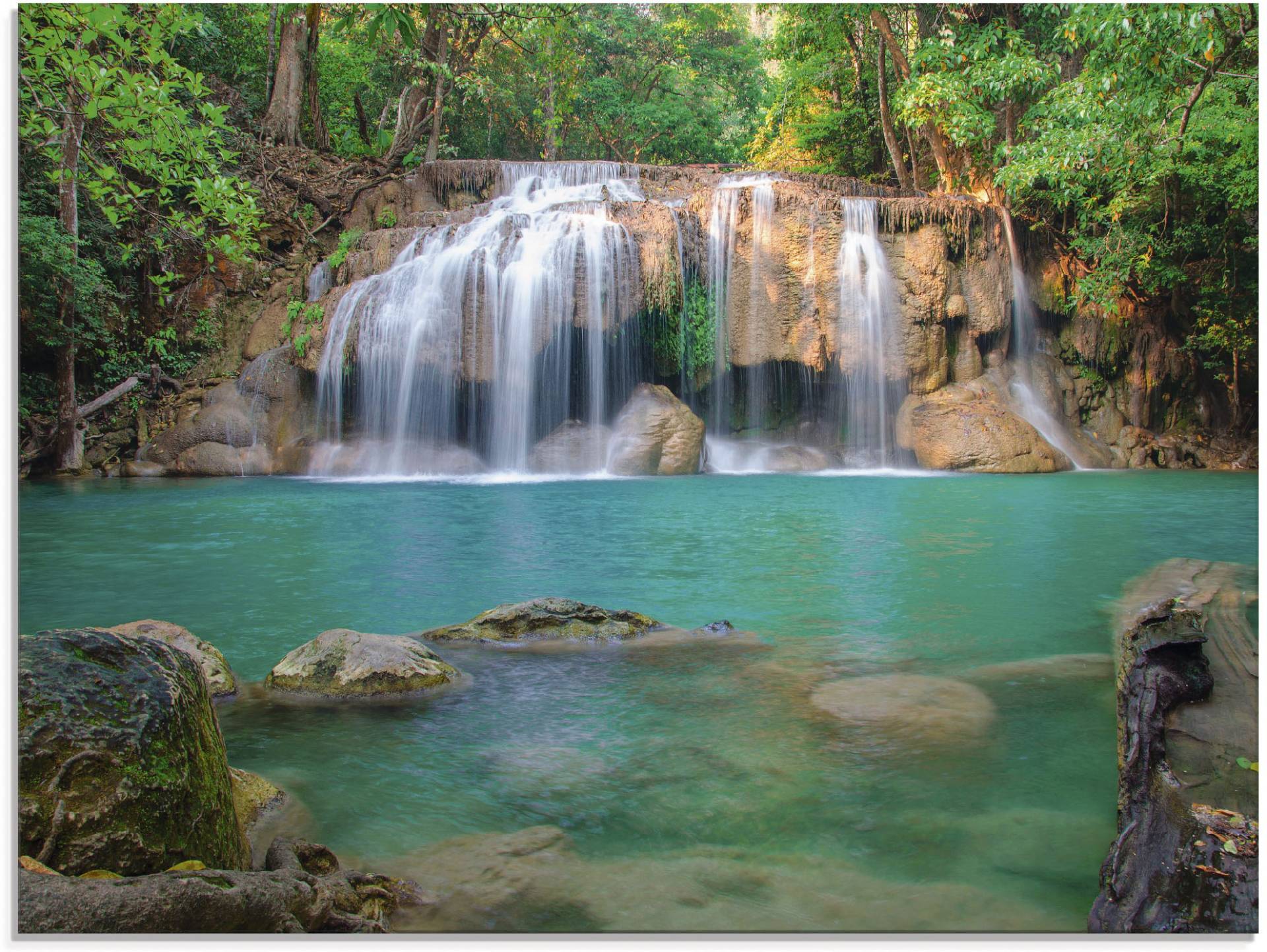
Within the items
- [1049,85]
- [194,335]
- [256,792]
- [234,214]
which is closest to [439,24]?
[194,335]

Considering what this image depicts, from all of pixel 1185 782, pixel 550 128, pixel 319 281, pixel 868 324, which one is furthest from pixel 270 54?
pixel 1185 782

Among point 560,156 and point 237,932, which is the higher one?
point 560,156

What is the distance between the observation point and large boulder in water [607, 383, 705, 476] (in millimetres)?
14602

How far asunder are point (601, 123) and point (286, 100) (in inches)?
430

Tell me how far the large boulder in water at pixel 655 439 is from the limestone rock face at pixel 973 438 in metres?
3.65

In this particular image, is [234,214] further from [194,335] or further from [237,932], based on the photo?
[194,335]

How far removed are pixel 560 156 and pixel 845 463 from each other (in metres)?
17.1

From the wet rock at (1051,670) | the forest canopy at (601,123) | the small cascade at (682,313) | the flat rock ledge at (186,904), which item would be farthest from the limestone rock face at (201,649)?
the small cascade at (682,313)

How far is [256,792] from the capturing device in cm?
290

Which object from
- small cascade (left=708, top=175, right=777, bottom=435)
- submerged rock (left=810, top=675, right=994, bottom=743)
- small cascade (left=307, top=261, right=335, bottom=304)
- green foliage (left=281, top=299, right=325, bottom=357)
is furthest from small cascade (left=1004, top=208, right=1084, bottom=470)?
submerged rock (left=810, top=675, right=994, bottom=743)

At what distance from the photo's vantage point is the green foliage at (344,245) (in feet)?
53.7

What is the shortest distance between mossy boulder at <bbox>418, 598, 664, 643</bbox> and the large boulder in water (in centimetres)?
939

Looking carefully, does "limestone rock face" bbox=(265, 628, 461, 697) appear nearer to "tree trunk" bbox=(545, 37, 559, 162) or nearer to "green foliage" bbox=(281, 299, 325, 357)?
"green foliage" bbox=(281, 299, 325, 357)

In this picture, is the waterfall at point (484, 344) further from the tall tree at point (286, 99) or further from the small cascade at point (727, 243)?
the tall tree at point (286, 99)
